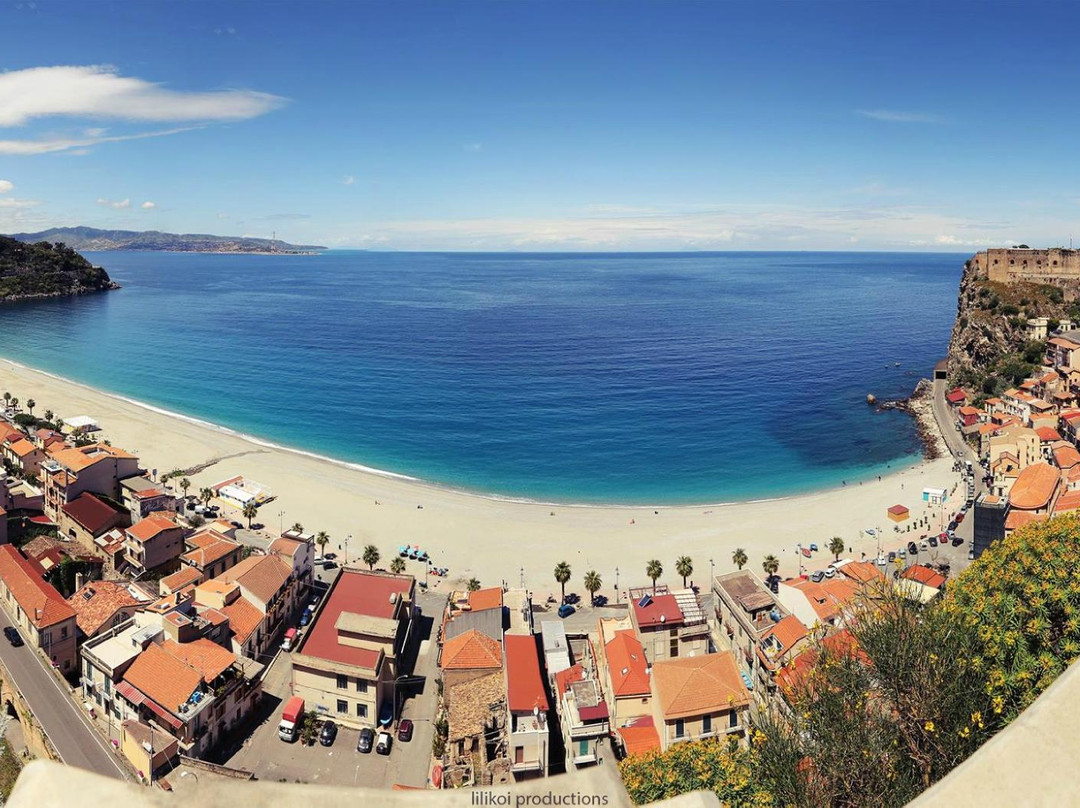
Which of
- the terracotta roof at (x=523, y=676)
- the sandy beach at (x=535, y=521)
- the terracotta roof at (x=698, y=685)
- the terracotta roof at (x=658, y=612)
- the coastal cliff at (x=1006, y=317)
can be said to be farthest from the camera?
the coastal cliff at (x=1006, y=317)

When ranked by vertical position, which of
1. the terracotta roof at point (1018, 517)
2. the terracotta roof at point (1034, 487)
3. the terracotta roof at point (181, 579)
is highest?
the terracotta roof at point (1034, 487)

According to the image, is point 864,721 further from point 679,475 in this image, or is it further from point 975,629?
point 679,475

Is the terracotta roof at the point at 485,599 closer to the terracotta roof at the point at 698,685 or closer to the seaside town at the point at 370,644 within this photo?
the seaside town at the point at 370,644

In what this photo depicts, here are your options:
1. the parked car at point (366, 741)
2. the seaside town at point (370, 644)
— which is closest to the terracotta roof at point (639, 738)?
the seaside town at point (370, 644)

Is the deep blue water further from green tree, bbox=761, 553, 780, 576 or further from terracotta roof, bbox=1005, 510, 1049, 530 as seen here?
terracotta roof, bbox=1005, 510, 1049, 530

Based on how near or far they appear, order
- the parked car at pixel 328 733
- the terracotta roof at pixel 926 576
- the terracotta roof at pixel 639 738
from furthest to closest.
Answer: the terracotta roof at pixel 926 576, the parked car at pixel 328 733, the terracotta roof at pixel 639 738

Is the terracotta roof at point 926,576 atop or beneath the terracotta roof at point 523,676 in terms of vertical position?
atop

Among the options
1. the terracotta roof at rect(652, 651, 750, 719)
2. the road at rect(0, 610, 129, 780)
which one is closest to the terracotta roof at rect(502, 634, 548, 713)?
the terracotta roof at rect(652, 651, 750, 719)
